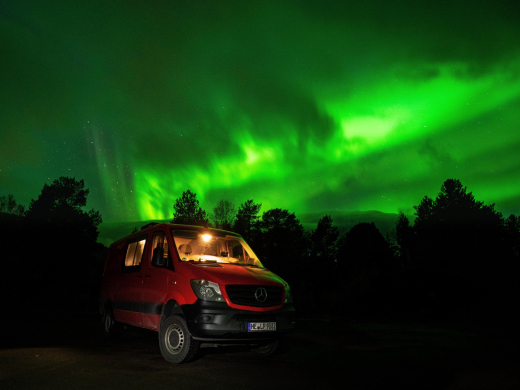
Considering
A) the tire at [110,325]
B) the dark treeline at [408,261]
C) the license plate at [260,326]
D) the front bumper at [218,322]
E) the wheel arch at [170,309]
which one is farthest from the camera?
the dark treeline at [408,261]

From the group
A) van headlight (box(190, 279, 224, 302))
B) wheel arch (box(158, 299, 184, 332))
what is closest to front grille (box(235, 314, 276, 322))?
van headlight (box(190, 279, 224, 302))

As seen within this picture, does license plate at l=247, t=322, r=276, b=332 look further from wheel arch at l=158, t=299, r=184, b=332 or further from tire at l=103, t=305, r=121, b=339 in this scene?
tire at l=103, t=305, r=121, b=339

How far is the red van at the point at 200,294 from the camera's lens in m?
6.97

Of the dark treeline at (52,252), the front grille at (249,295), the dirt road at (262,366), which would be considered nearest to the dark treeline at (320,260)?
the dark treeline at (52,252)

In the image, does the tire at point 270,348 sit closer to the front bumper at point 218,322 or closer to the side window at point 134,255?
the front bumper at point 218,322

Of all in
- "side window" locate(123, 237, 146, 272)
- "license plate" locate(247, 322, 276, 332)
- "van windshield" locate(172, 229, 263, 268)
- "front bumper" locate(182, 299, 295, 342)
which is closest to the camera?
"front bumper" locate(182, 299, 295, 342)

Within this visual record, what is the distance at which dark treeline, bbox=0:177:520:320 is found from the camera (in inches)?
1550

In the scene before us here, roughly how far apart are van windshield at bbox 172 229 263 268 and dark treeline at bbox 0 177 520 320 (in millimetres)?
29561

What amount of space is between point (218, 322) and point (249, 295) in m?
0.71

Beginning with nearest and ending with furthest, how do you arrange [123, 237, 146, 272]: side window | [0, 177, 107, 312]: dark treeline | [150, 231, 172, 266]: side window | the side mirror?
the side mirror → [150, 231, 172, 266]: side window → [123, 237, 146, 272]: side window → [0, 177, 107, 312]: dark treeline

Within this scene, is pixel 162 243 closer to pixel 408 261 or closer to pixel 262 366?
pixel 262 366

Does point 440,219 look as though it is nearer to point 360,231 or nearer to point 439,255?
point 439,255

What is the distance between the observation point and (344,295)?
139 ft

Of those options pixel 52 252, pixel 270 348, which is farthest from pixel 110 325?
pixel 52 252
